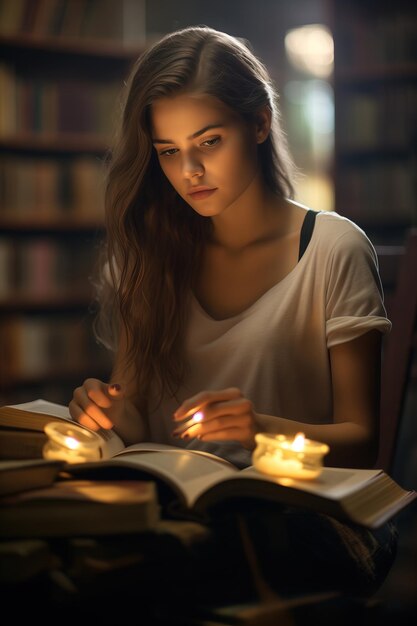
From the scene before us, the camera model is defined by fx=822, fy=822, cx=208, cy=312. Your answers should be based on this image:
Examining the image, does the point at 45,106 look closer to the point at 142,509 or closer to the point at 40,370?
the point at 40,370

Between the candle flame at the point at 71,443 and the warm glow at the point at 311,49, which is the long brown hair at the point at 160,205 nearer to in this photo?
the candle flame at the point at 71,443

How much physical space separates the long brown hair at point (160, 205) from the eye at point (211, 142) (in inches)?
2.2

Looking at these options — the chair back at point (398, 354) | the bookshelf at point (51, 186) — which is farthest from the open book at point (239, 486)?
the bookshelf at point (51, 186)

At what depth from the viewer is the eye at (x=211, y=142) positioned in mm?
1173

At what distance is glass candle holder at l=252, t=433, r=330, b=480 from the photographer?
2.58ft

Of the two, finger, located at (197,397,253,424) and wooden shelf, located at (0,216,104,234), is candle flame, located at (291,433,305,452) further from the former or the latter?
wooden shelf, located at (0,216,104,234)

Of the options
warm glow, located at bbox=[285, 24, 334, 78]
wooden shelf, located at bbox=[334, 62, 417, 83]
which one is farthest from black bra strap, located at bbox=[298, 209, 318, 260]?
warm glow, located at bbox=[285, 24, 334, 78]

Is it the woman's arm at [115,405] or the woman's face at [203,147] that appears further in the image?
the woman's face at [203,147]

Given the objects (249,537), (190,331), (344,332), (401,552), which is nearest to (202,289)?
(190,331)

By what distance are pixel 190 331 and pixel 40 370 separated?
6.82ft

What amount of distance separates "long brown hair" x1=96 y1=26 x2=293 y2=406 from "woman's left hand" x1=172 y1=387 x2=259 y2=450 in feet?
1.32

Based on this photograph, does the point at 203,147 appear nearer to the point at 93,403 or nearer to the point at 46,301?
the point at 93,403

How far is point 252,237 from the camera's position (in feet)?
4.42

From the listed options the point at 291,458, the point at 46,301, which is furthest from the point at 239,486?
the point at 46,301
